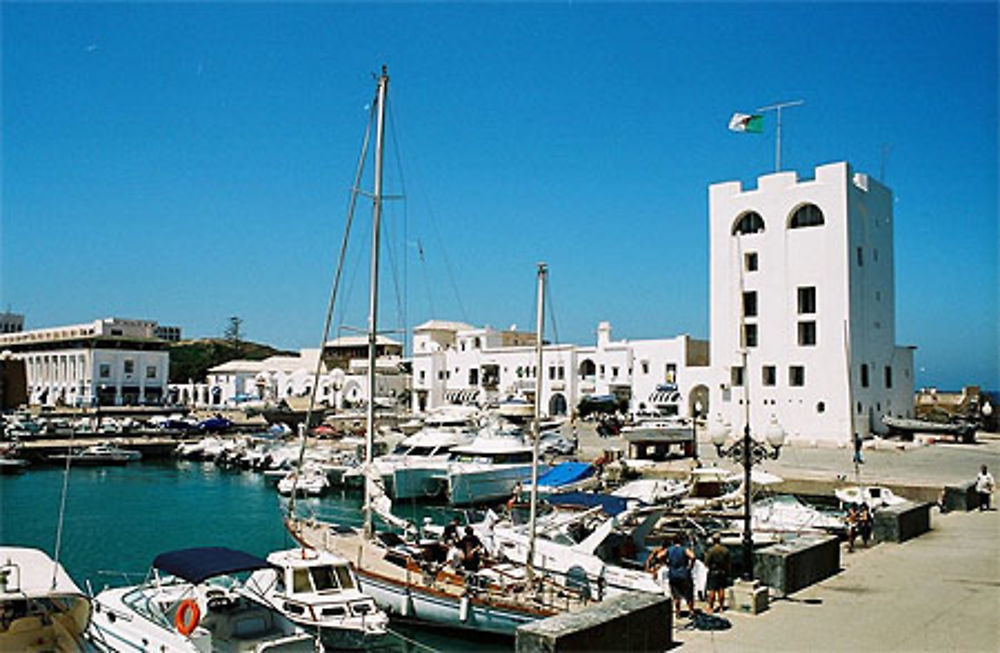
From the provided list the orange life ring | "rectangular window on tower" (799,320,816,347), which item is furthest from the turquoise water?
"rectangular window on tower" (799,320,816,347)

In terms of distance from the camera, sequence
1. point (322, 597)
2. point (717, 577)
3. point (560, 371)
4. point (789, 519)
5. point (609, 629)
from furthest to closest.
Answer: point (560, 371)
point (789, 519)
point (322, 597)
point (717, 577)
point (609, 629)

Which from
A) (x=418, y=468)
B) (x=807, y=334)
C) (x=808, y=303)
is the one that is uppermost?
(x=808, y=303)

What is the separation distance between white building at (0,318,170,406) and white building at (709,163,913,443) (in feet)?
265

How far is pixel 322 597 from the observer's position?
15.6 metres

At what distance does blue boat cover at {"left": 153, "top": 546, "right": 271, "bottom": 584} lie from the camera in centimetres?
1380

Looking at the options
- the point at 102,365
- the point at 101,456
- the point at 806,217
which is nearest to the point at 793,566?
the point at 806,217

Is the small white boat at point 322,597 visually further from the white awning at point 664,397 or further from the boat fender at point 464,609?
the white awning at point 664,397

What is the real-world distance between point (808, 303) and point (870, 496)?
998 inches

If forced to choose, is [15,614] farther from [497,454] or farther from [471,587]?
[497,454]

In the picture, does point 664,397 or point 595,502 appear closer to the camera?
point 595,502

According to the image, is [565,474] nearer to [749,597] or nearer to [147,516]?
[147,516]

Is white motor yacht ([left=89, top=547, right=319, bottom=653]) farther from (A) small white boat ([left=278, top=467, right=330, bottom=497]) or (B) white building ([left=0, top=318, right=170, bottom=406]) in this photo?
(B) white building ([left=0, top=318, right=170, bottom=406])

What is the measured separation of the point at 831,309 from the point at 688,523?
1238 inches

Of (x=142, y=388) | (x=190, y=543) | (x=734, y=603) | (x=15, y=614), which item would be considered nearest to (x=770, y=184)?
(x=190, y=543)
